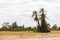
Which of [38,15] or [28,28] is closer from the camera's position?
[38,15]

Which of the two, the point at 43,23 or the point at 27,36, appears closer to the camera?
the point at 27,36

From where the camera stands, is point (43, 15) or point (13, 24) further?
point (13, 24)

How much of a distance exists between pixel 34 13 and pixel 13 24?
45.6 feet

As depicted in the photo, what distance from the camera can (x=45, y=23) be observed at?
54.7 metres

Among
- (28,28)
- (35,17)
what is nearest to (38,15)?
(35,17)

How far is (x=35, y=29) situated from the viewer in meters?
57.1

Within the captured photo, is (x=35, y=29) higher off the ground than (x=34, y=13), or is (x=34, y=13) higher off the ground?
(x=34, y=13)

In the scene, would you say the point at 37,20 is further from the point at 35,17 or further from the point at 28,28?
the point at 28,28

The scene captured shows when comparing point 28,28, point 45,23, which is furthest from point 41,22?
point 28,28

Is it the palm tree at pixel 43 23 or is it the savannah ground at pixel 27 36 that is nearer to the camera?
the savannah ground at pixel 27 36

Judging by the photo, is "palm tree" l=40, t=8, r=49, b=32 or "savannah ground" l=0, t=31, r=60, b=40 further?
"palm tree" l=40, t=8, r=49, b=32

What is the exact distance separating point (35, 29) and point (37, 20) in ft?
9.92

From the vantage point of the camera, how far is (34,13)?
2173 inches

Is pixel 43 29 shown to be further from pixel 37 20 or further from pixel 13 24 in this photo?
pixel 13 24
